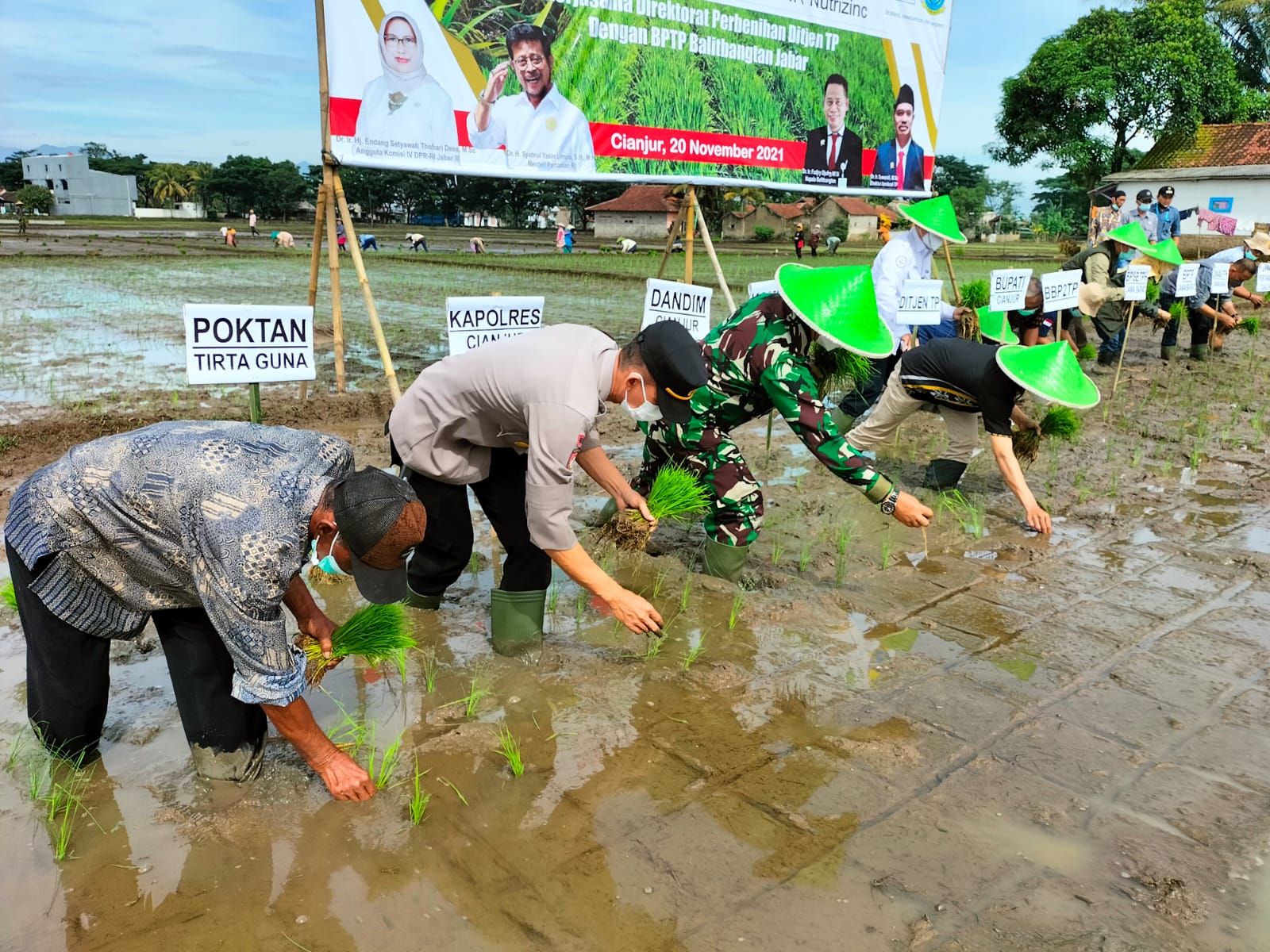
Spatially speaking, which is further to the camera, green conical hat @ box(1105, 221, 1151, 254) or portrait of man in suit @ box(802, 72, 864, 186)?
green conical hat @ box(1105, 221, 1151, 254)

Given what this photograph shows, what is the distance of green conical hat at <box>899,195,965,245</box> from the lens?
595 cm

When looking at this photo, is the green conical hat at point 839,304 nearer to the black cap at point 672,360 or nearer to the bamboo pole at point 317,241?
the black cap at point 672,360

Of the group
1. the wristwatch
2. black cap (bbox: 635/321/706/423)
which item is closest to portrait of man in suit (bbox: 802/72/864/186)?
the wristwatch

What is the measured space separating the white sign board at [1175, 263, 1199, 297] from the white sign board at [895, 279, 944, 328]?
4.64 metres

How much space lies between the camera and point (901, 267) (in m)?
6.13

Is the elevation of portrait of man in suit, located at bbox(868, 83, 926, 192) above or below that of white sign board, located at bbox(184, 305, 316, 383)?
above

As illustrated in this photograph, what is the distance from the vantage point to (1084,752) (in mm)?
2854

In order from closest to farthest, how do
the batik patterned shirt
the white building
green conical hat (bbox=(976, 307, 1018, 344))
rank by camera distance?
the batik patterned shirt, green conical hat (bbox=(976, 307, 1018, 344)), the white building

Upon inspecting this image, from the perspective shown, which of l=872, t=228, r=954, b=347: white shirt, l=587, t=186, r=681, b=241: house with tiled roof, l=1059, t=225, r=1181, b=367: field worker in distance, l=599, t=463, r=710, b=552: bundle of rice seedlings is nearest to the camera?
l=599, t=463, r=710, b=552: bundle of rice seedlings

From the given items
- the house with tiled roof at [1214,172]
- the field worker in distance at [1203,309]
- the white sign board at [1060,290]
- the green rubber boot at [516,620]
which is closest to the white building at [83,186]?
the house with tiled roof at [1214,172]

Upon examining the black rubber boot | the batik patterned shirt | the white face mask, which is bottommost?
the black rubber boot

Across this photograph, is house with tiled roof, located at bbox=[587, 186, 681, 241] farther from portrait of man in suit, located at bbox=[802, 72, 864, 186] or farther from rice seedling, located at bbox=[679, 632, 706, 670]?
rice seedling, located at bbox=[679, 632, 706, 670]

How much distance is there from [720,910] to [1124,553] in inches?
134

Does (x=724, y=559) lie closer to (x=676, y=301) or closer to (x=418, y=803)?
(x=418, y=803)
